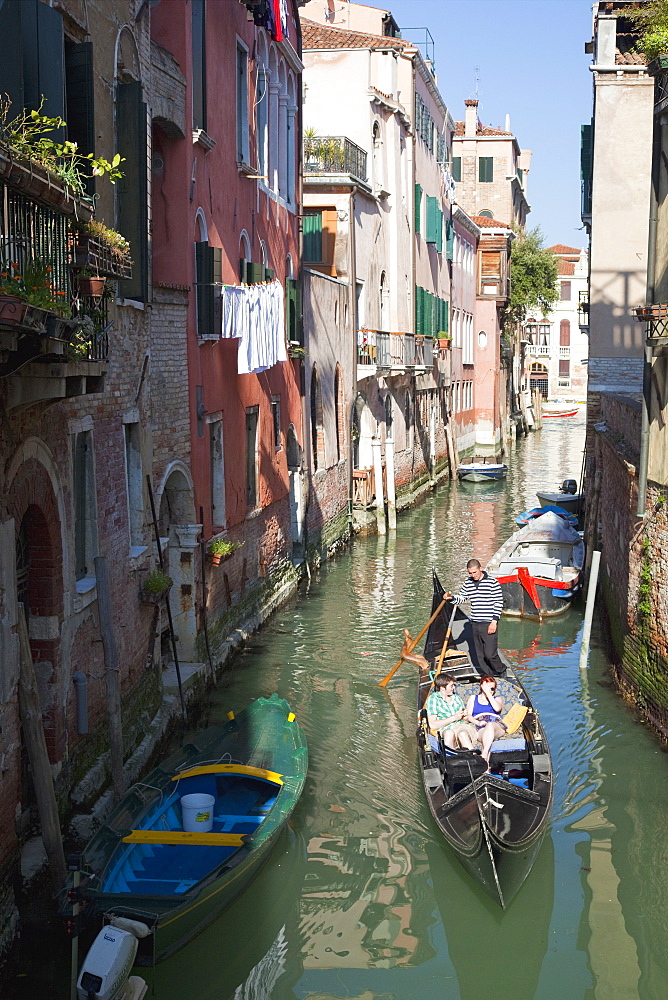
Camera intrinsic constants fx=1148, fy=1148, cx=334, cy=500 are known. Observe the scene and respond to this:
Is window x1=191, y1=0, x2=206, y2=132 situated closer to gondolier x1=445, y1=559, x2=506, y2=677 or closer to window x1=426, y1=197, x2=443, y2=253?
gondolier x1=445, y1=559, x2=506, y2=677

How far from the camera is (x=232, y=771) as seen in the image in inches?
298

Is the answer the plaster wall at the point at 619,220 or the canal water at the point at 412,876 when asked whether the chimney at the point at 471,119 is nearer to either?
the plaster wall at the point at 619,220

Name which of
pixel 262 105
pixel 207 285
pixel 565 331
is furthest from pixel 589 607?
pixel 565 331

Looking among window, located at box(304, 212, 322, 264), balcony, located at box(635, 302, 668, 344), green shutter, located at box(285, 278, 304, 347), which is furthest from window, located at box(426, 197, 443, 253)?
balcony, located at box(635, 302, 668, 344)

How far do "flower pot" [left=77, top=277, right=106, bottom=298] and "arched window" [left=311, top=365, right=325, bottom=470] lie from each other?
37.3 feet

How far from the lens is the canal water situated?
6.26 metres

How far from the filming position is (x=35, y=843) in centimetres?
637

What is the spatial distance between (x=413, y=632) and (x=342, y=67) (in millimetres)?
12393

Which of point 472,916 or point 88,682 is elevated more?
point 88,682

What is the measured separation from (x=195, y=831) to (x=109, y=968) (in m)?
1.88

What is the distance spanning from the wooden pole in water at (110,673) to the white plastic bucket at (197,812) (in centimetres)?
54

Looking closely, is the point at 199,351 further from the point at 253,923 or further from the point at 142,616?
the point at 253,923

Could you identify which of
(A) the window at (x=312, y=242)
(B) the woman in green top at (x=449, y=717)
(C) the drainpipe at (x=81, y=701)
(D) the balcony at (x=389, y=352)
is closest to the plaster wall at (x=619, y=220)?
(A) the window at (x=312, y=242)

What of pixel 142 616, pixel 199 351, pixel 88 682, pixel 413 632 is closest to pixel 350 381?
pixel 413 632
